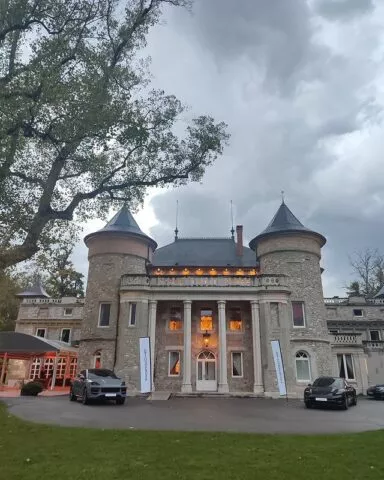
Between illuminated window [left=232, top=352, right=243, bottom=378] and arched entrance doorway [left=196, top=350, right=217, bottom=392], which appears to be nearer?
arched entrance doorway [left=196, top=350, right=217, bottom=392]

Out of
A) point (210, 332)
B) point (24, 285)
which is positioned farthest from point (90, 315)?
point (24, 285)

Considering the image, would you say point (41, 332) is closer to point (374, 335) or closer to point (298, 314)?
point (298, 314)

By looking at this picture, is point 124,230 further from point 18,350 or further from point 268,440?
point 268,440

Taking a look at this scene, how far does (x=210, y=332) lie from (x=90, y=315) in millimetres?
8390

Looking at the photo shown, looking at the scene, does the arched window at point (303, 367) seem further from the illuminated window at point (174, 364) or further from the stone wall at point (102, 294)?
the stone wall at point (102, 294)

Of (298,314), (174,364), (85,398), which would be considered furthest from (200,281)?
→ (85,398)

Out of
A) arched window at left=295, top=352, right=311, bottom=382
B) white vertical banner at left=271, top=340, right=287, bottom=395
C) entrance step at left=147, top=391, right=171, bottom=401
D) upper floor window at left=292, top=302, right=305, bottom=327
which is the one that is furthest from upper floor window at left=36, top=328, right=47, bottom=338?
white vertical banner at left=271, top=340, right=287, bottom=395

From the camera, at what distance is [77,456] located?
21.4 feet

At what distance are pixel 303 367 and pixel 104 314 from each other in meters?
13.7

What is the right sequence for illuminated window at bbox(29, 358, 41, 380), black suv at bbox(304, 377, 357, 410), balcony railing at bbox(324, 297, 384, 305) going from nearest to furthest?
black suv at bbox(304, 377, 357, 410)
illuminated window at bbox(29, 358, 41, 380)
balcony railing at bbox(324, 297, 384, 305)

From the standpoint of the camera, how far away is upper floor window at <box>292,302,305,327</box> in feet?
86.4

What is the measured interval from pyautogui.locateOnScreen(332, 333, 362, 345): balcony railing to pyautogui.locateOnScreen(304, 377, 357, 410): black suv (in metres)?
10.7

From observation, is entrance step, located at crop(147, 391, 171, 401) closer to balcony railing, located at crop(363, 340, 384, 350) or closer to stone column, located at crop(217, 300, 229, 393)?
stone column, located at crop(217, 300, 229, 393)

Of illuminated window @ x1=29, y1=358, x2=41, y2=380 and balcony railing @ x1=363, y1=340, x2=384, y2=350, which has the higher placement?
balcony railing @ x1=363, y1=340, x2=384, y2=350
